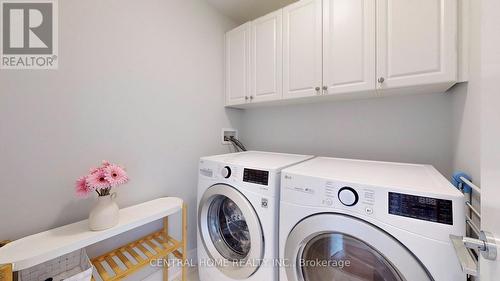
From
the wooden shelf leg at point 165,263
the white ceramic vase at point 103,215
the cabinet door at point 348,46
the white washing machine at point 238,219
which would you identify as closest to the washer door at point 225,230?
the white washing machine at point 238,219

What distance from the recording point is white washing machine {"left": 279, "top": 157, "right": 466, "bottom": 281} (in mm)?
564

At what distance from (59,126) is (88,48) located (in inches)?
18.1

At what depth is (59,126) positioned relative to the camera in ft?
3.04

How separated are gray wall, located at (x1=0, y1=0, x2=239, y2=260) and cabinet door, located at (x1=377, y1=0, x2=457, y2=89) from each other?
1.32 metres

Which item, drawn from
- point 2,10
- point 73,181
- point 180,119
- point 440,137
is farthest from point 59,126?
point 440,137

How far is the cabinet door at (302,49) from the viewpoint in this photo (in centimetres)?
124

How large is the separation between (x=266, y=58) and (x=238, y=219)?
4.20 feet

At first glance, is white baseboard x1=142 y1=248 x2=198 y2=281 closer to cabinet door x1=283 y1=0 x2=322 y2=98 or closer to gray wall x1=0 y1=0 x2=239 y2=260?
gray wall x1=0 y1=0 x2=239 y2=260

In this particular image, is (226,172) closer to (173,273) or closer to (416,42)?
(173,273)

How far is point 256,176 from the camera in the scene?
3.28ft

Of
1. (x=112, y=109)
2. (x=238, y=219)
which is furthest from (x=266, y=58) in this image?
(x=238, y=219)

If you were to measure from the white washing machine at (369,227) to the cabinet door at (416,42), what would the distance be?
1.70ft

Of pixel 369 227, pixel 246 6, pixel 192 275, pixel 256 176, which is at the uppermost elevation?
pixel 246 6

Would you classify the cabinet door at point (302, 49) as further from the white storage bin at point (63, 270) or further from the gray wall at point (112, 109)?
the white storage bin at point (63, 270)
